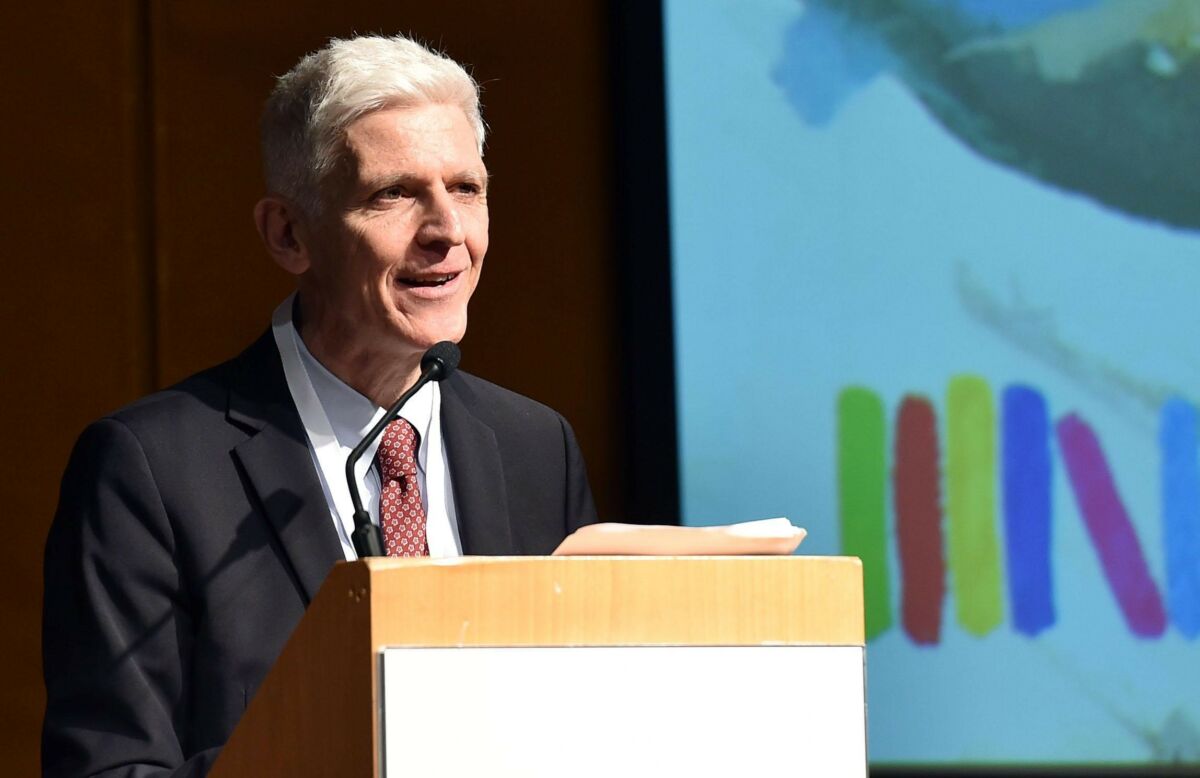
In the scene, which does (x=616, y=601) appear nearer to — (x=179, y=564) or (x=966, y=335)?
(x=179, y=564)

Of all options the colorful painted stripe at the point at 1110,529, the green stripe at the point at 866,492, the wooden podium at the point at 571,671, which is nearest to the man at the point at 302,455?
the wooden podium at the point at 571,671

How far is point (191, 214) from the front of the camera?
9.61 feet

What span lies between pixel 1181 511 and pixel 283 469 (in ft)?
5.23

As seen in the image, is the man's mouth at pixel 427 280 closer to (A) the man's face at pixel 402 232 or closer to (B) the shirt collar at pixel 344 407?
(A) the man's face at pixel 402 232

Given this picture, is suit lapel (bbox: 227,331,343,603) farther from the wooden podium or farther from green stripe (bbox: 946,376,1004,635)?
green stripe (bbox: 946,376,1004,635)

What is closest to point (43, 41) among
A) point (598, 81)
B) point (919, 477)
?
point (598, 81)

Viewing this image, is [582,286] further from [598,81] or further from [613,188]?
[598,81]

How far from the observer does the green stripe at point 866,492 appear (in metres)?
2.76

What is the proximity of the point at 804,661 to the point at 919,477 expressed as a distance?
1514 millimetres

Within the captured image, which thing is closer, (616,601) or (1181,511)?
(616,601)

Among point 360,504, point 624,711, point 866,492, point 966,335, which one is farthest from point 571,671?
point 966,335

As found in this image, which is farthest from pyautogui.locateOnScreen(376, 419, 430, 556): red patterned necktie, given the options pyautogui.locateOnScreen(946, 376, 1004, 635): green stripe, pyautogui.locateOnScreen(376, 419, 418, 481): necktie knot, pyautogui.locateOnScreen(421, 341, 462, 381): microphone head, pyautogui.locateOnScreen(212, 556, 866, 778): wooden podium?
pyautogui.locateOnScreen(946, 376, 1004, 635): green stripe

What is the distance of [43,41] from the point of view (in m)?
2.94

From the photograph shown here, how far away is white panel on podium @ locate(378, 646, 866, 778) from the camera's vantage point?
4.05 feet
